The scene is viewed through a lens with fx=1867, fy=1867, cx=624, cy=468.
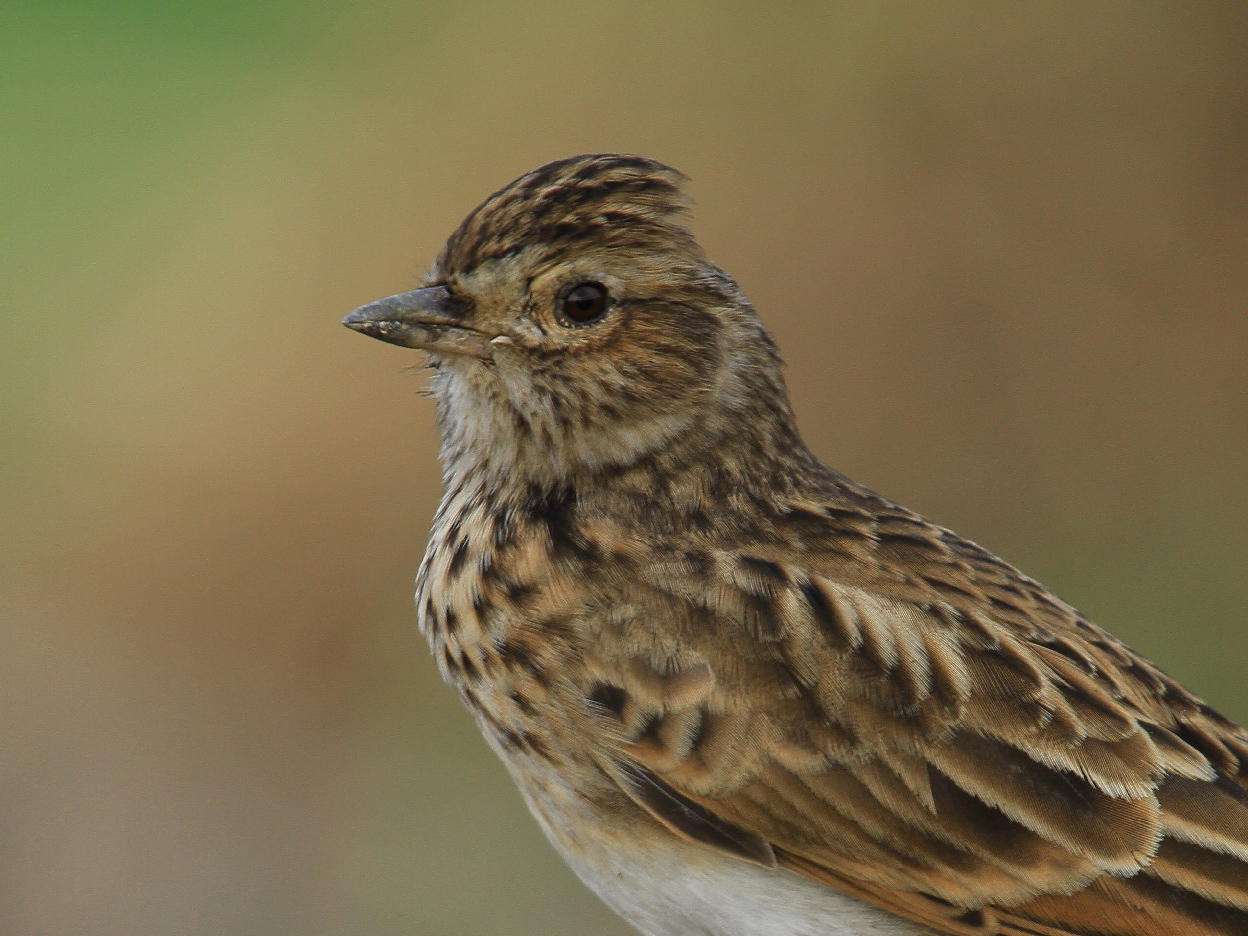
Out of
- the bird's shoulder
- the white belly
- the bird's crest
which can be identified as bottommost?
the white belly

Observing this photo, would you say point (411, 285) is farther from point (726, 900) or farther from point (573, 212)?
point (726, 900)

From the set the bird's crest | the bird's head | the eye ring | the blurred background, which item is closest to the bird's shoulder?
the bird's head

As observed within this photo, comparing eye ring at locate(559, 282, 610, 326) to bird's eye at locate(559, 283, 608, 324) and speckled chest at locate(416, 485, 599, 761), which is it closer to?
bird's eye at locate(559, 283, 608, 324)

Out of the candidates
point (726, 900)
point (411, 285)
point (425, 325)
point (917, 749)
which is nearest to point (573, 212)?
point (425, 325)

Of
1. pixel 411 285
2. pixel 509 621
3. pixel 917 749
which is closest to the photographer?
pixel 917 749

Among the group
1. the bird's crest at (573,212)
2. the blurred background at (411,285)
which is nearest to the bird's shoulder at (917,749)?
the bird's crest at (573,212)

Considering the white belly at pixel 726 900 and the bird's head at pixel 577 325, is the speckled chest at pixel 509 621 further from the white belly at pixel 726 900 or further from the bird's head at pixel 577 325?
the white belly at pixel 726 900

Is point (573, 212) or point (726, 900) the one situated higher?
point (573, 212)
